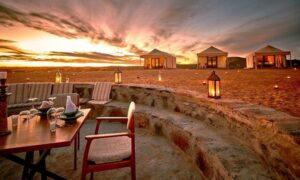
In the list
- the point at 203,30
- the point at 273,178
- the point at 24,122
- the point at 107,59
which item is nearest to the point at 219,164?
the point at 273,178

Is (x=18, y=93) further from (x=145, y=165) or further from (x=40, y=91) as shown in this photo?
(x=145, y=165)

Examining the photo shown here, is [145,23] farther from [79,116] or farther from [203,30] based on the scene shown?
[79,116]

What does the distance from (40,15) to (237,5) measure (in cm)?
1023

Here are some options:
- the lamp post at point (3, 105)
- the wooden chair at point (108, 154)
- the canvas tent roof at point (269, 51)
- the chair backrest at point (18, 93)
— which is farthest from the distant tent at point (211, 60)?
the lamp post at point (3, 105)

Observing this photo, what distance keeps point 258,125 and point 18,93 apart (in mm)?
6486

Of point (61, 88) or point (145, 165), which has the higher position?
point (61, 88)

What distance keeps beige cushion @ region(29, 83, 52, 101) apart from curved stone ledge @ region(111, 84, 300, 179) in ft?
14.3

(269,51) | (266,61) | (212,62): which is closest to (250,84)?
(212,62)

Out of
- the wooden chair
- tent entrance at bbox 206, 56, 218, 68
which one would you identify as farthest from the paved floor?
tent entrance at bbox 206, 56, 218, 68

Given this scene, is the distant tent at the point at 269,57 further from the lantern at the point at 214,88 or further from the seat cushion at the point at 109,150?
the seat cushion at the point at 109,150

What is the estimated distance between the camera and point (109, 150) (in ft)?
6.97

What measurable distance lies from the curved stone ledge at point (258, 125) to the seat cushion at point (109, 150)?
1.23 meters

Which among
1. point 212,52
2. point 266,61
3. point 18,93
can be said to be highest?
point 212,52

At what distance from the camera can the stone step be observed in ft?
5.65
